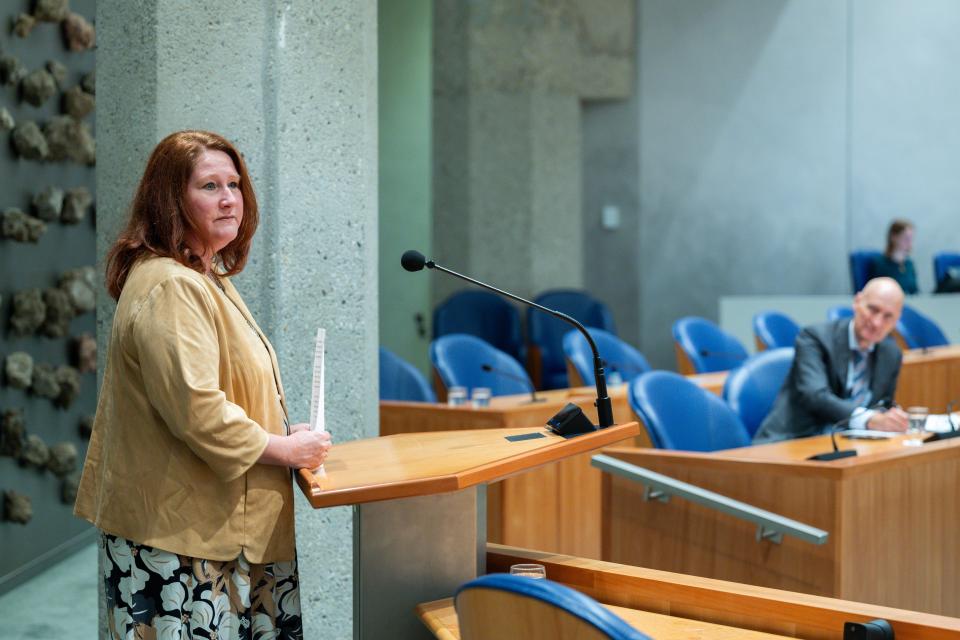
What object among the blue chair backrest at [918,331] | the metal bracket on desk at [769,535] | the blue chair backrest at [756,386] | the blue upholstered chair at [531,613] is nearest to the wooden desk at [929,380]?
the blue chair backrest at [918,331]

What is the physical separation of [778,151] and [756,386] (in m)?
6.09

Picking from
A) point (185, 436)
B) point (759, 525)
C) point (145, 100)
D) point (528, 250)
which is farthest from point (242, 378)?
point (528, 250)

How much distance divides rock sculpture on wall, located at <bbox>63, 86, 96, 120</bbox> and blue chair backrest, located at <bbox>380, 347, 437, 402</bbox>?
170 centimetres

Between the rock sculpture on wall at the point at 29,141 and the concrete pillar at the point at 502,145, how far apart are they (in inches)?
190

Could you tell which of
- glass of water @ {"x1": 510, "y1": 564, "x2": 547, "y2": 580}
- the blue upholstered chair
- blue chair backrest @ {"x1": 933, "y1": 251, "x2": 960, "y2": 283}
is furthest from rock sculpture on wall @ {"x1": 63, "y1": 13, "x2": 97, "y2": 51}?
blue chair backrest @ {"x1": 933, "y1": 251, "x2": 960, "y2": 283}

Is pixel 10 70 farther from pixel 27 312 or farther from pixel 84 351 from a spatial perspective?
pixel 84 351

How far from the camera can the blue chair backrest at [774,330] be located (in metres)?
7.41

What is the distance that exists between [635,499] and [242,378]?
1.81m

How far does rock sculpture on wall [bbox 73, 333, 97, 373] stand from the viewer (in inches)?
211

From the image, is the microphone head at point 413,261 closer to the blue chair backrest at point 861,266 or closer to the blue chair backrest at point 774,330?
the blue chair backrest at point 774,330

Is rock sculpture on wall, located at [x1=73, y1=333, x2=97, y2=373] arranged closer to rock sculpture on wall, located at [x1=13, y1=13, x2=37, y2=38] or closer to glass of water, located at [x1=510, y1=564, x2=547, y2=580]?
rock sculpture on wall, located at [x1=13, y1=13, x2=37, y2=38]

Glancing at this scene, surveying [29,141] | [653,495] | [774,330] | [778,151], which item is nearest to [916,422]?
Result: [653,495]

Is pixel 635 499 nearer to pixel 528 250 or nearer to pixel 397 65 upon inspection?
pixel 528 250

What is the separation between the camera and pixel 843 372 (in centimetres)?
475
